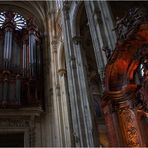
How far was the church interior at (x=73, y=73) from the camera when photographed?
5949 mm

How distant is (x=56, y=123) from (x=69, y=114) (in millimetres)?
972

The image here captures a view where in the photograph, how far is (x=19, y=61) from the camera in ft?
52.0

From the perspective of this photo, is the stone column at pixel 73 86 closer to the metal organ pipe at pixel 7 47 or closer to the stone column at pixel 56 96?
the stone column at pixel 56 96

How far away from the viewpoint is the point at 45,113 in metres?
14.2

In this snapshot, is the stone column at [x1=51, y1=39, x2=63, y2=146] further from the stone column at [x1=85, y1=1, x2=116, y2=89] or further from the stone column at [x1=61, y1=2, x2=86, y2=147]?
the stone column at [x1=85, y1=1, x2=116, y2=89]

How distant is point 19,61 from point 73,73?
5.70 metres

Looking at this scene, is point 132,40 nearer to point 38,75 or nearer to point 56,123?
point 56,123

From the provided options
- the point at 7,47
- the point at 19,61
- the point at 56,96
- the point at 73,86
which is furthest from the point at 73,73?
the point at 7,47

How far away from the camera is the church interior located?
5949 millimetres

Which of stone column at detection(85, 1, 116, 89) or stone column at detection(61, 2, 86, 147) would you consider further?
stone column at detection(61, 2, 86, 147)

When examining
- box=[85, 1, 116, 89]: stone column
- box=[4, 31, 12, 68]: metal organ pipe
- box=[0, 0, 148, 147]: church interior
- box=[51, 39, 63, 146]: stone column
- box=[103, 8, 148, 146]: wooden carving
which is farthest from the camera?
box=[4, 31, 12, 68]: metal organ pipe

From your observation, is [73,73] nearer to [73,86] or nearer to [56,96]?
[73,86]

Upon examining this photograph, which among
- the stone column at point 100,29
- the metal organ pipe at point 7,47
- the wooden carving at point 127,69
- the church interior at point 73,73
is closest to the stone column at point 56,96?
the church interior at point 73,73

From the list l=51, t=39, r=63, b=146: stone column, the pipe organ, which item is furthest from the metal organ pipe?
l=51, t=39, r=63, b=146: stone column
